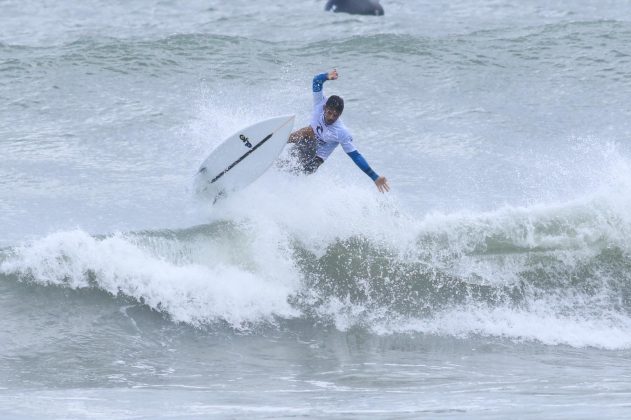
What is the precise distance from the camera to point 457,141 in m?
15.5

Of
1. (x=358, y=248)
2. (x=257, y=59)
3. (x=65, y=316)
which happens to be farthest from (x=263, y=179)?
(x=257, y=59)

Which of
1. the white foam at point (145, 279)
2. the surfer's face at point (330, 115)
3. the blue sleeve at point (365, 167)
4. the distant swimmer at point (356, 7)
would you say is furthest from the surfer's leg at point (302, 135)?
the distant swimmer at point (356, 7)

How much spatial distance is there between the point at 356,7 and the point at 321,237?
35.9 ft

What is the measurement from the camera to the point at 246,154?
36.3ft

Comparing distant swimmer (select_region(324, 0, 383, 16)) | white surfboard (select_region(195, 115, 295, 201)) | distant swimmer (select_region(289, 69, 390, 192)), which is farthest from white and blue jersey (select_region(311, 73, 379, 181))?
distant swimmer (select_region(324, 0, 383, 16))

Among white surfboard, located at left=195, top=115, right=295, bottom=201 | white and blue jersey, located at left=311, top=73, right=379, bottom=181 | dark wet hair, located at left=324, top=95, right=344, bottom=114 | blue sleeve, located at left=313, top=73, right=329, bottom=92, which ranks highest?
blue sleeve, located at left=313, top=73, right=329, bottom=92

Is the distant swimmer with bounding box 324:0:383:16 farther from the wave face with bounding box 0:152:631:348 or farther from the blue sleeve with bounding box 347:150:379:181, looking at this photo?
the blue sleeve with bounding box 347:150:379:181

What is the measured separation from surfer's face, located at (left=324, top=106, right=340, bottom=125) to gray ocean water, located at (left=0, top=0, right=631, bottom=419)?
1.16 m

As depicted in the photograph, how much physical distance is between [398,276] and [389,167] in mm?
3375

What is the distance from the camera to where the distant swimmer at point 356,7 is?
68.3 ft

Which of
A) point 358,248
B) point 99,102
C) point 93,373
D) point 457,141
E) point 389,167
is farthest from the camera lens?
point 99,102

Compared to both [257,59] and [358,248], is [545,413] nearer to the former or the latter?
[358,248]

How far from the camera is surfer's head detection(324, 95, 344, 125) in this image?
10.2 meters

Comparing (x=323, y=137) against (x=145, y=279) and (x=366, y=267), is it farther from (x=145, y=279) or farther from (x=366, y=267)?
(x=145, y=279)
